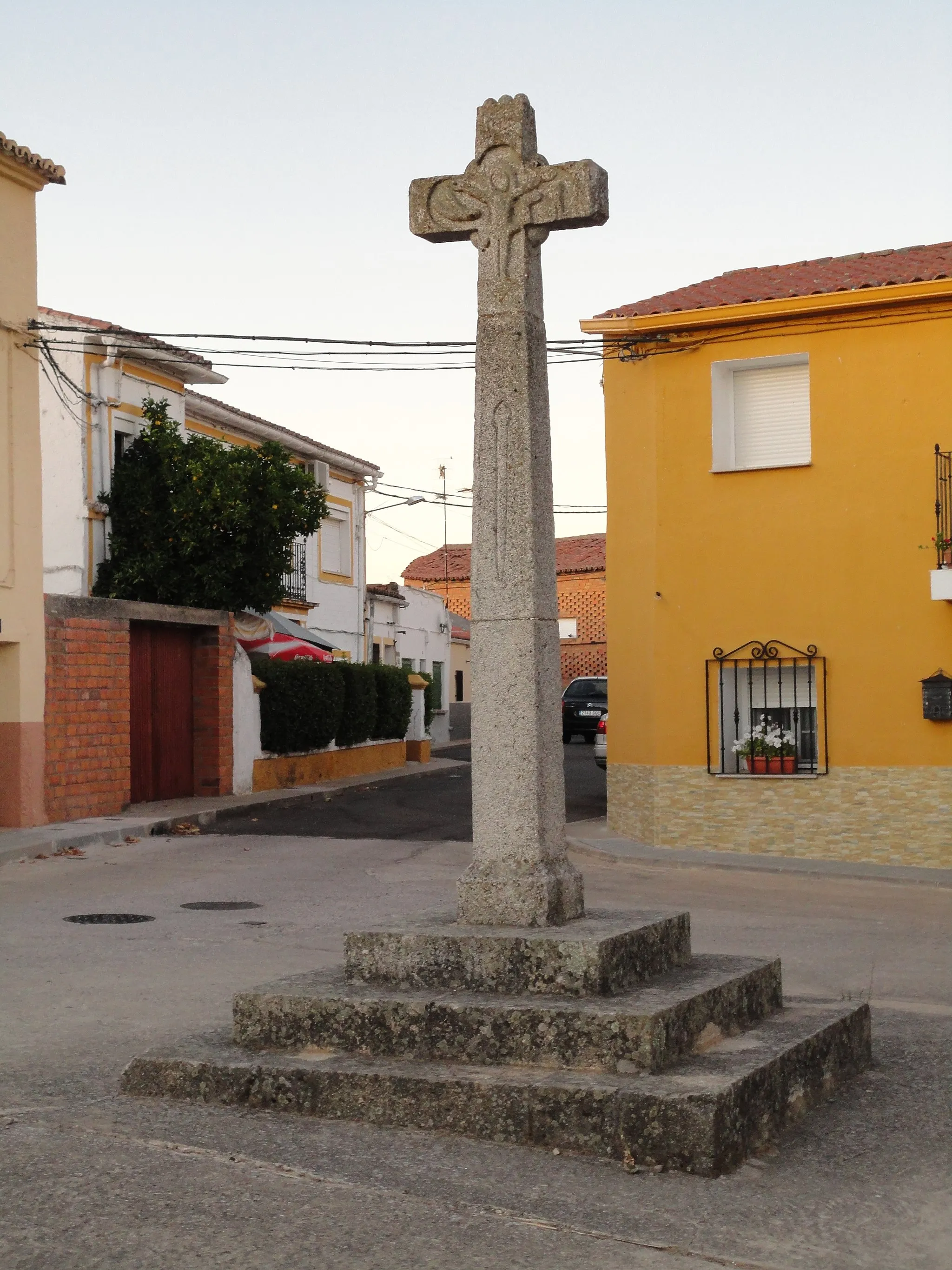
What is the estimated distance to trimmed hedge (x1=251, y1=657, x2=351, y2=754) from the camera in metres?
22.7

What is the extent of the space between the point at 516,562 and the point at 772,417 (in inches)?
396

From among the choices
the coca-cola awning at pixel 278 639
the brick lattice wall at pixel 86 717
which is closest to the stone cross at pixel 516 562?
the brick lattice wall at pixel 86 717

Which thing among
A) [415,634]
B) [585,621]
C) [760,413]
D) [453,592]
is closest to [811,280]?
[760,413]

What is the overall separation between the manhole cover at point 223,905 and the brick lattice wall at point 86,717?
5.96 metres

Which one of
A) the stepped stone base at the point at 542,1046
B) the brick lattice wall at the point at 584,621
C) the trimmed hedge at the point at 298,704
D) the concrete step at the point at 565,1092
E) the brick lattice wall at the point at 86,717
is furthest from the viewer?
the brick lattice wall at the point at 584,621

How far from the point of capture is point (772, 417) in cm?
1528

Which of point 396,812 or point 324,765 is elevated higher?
point 324,765

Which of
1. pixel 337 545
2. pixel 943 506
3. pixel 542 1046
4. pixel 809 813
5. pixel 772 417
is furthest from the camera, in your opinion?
pixel 337 545

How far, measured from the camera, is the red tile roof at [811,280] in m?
14.5

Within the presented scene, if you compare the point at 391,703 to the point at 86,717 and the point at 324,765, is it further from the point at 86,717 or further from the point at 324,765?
the point at 86,717

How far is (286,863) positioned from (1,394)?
6.61 meters

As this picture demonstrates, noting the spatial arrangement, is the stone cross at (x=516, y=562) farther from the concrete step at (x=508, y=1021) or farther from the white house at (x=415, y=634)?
the white house at (x=415, y=634)

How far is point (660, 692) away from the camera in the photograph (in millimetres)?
15516

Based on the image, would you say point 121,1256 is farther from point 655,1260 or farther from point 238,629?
point 238,629
